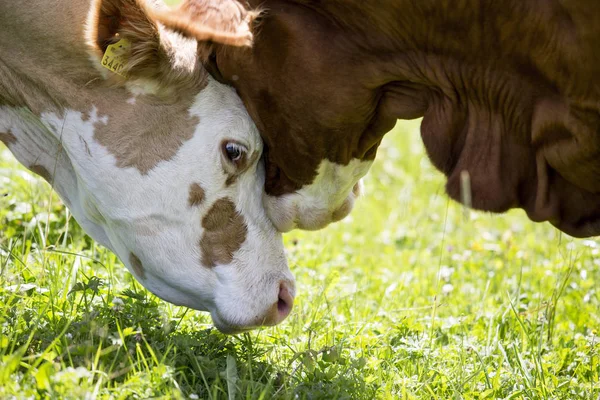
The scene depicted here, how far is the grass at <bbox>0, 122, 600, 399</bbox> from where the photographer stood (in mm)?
3342

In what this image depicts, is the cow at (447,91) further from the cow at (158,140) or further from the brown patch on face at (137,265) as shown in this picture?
the brown patch on face at (137,265)

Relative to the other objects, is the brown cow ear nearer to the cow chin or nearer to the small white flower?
the cow chin

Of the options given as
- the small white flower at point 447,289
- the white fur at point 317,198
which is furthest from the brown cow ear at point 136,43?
the small white flower at point 447,289

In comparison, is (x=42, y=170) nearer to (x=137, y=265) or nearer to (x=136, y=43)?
(x=137, y=265)

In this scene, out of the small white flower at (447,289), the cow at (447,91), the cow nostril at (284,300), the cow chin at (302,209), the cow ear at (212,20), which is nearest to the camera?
the cow at (447,91)

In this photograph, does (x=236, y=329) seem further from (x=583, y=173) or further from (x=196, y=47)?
(x=583, y=173)

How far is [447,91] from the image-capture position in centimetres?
370

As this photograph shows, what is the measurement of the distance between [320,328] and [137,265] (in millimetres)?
876

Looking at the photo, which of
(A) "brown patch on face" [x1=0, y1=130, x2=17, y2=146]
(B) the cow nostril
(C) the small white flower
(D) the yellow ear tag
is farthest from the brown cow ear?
(C) the small white flower

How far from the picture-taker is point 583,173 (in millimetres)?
3605

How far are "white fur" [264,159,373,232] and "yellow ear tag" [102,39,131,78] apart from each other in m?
0.88

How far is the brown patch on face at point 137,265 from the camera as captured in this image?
388 centimetres

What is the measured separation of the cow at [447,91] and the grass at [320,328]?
12.2 inches

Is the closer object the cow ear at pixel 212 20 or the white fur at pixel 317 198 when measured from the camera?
the cow ear at pixel 212 20
